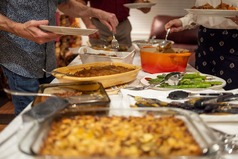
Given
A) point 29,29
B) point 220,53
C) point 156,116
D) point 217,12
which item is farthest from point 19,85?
point 220,53

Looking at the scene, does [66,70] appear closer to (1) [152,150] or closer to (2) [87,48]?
(2) [87,48]

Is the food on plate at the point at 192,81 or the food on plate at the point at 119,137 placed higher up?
the food on plate at the point at 119,137

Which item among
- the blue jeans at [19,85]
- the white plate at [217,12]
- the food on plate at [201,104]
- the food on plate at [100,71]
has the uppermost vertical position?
the white plate at [217,12]

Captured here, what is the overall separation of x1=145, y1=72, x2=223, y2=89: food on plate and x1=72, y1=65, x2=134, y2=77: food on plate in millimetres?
141

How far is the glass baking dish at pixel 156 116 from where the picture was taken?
66 cm

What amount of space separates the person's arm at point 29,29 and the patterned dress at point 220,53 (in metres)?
1.09

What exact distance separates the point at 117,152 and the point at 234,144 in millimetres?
360

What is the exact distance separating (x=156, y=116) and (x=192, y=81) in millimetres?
556

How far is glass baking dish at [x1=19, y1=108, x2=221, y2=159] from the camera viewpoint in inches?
26.1

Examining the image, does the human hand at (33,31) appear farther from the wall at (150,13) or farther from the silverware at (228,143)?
the wall at (150,13)

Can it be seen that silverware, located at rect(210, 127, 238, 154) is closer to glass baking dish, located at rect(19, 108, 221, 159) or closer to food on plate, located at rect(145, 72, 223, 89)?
glass baking dish, located at rect(19, 108, 221, 159)

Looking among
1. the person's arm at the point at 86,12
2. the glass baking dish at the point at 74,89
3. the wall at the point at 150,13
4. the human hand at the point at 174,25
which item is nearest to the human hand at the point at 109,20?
the person's arm at the point at 86,12

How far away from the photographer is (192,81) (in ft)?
4.61

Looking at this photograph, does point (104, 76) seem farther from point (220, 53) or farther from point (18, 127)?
point (220, 53)
